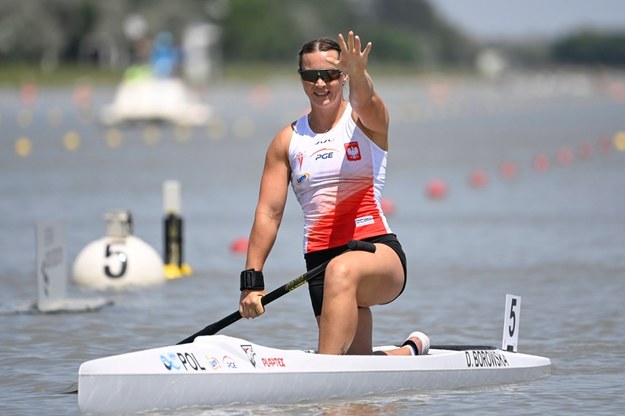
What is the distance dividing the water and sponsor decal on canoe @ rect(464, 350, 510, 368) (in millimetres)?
162

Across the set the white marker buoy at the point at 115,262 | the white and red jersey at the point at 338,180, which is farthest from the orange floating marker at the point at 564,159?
the white and red jersey at the point at 338,180

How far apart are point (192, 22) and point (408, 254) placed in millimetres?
79429

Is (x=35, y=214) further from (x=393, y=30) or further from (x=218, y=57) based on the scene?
(x=393, y=30)

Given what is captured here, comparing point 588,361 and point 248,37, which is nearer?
point 588,361

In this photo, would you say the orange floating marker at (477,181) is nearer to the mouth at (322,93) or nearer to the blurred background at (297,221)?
the blurred background at (297,221)

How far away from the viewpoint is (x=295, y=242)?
58.3ft

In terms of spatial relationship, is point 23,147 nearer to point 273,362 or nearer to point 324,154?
point 324,154

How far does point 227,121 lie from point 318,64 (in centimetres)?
4226

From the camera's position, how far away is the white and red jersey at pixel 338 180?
8.62 meters

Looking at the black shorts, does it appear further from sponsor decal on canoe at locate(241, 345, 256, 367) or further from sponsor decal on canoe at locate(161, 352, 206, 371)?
sponsor decal on canoe at locate(161, 352, 206, 371)

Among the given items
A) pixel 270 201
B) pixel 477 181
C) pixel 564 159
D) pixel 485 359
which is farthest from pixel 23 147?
pixel 270 201

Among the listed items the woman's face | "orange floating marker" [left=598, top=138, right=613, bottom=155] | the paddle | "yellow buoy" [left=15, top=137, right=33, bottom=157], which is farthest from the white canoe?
"orange floating marker" [left=598, top=138, right=613, bottom=155]

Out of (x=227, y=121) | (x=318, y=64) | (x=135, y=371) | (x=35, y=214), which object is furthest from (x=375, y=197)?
(x=227, y=121)

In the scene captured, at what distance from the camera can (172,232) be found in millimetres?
14562
